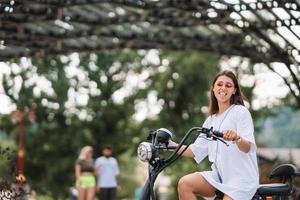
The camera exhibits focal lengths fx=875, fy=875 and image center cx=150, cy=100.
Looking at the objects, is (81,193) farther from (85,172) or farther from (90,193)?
(85,172)

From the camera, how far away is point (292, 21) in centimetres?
1658

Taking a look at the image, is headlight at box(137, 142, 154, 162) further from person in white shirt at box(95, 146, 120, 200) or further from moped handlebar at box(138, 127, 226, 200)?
person in white shirt at box(95, 146, 120, 200)

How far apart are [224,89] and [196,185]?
0.77 m

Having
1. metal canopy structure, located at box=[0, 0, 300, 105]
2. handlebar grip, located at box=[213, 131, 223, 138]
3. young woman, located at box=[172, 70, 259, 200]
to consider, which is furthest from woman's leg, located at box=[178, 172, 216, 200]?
metal canopy structure, located at box=[0, 0, 300, 105]

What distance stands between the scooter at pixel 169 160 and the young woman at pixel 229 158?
0.12 metres

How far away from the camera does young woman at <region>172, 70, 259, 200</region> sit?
6.38m

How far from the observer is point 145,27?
21.1 meters

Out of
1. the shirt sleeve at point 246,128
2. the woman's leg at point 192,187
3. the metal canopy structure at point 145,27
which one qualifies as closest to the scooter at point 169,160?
the woman's leg at point 192,187

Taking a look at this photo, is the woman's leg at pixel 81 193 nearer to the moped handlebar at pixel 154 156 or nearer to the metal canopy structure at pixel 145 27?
the metal canopy structure at pixel 145 27

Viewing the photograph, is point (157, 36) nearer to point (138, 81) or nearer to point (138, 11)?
point (138, 11)

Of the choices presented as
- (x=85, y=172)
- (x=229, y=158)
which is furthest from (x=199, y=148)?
(x=85, y=172)

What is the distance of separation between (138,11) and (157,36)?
2.13 meters

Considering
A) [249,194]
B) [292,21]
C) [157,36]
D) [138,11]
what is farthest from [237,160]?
[157,36]

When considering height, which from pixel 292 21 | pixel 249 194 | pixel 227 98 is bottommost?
pixel 249 194
